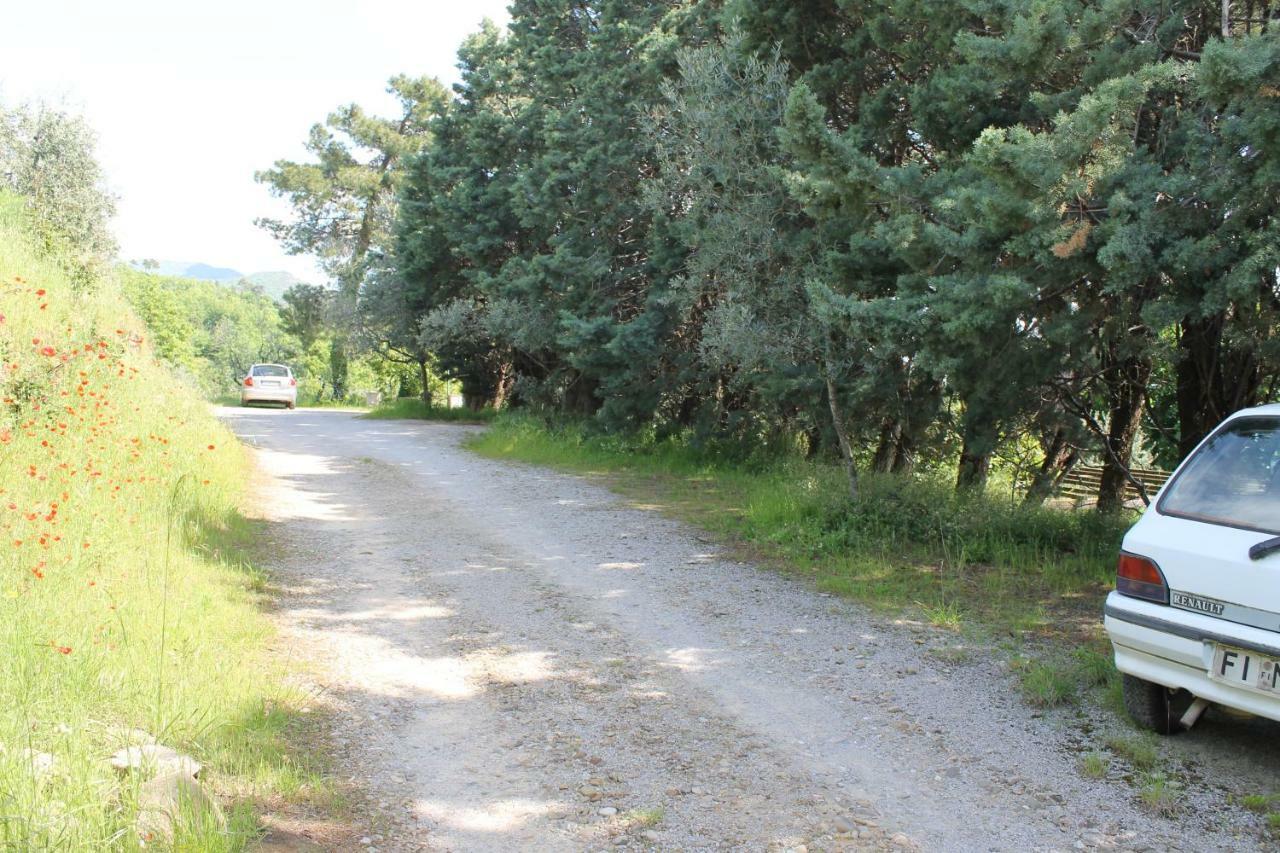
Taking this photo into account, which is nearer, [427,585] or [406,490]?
[427,585]

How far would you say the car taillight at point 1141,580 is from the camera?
4457mm

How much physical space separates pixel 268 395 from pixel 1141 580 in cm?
3404

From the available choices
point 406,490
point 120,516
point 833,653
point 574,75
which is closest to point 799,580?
point 833,653

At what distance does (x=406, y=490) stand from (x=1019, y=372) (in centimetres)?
833

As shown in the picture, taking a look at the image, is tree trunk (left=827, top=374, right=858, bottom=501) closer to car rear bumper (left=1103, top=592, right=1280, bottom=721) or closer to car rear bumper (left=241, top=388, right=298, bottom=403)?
car rear bumper (left=1103, top=592, right=1280, bottom=721)

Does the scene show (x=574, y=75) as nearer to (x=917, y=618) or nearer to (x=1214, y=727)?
(x=917, y=618)

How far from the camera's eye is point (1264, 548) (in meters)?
4.08

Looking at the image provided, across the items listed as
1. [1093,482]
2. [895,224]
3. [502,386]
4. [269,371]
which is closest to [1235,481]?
[895,224]

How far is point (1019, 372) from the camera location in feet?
26.9

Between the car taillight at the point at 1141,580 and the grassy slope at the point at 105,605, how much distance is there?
13.0ft

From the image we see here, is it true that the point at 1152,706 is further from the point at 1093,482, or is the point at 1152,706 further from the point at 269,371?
the point at 269,371

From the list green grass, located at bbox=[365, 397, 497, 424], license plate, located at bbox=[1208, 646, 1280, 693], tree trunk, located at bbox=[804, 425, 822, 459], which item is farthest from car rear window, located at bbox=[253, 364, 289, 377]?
license plate, located at bbox=[1208, 646, 1280, 693]

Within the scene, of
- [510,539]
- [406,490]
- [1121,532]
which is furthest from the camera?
[406,490]

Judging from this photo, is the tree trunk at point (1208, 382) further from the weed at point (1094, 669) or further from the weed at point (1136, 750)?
the weed at point (1136, 750)
